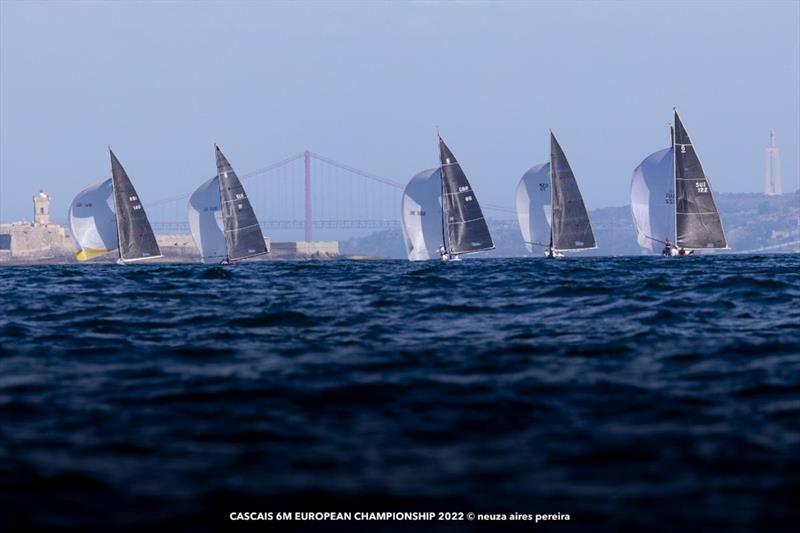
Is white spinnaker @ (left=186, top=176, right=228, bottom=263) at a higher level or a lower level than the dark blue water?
higher

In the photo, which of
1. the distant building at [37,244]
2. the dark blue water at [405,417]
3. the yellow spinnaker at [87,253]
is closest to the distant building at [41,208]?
the distant building at [37,244]

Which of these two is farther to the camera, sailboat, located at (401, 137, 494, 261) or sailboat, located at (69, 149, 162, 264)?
sailboat, located at (69, 149, 162, 264)

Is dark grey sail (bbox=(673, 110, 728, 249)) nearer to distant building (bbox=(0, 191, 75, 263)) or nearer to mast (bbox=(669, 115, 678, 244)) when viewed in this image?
mast (bbox=(669, 115, 678, 244))

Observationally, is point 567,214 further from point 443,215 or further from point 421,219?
point 421,219

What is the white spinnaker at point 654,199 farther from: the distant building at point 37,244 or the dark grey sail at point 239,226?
the distant building at point 37,244

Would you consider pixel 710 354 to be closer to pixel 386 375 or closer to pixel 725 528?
pixel 386 375

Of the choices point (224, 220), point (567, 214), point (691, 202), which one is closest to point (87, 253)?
point (224, 220)

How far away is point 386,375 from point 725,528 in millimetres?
4761

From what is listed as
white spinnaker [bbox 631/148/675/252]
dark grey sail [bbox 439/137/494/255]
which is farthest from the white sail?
white spinnaker [bbox 631/148/675/252]

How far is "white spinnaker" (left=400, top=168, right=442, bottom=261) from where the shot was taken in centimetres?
6469

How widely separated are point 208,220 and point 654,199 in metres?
29.4

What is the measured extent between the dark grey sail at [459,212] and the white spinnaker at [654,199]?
347 inches

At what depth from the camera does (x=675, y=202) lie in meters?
58.1

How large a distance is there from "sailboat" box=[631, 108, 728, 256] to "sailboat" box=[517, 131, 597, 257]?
4387 millimetres
